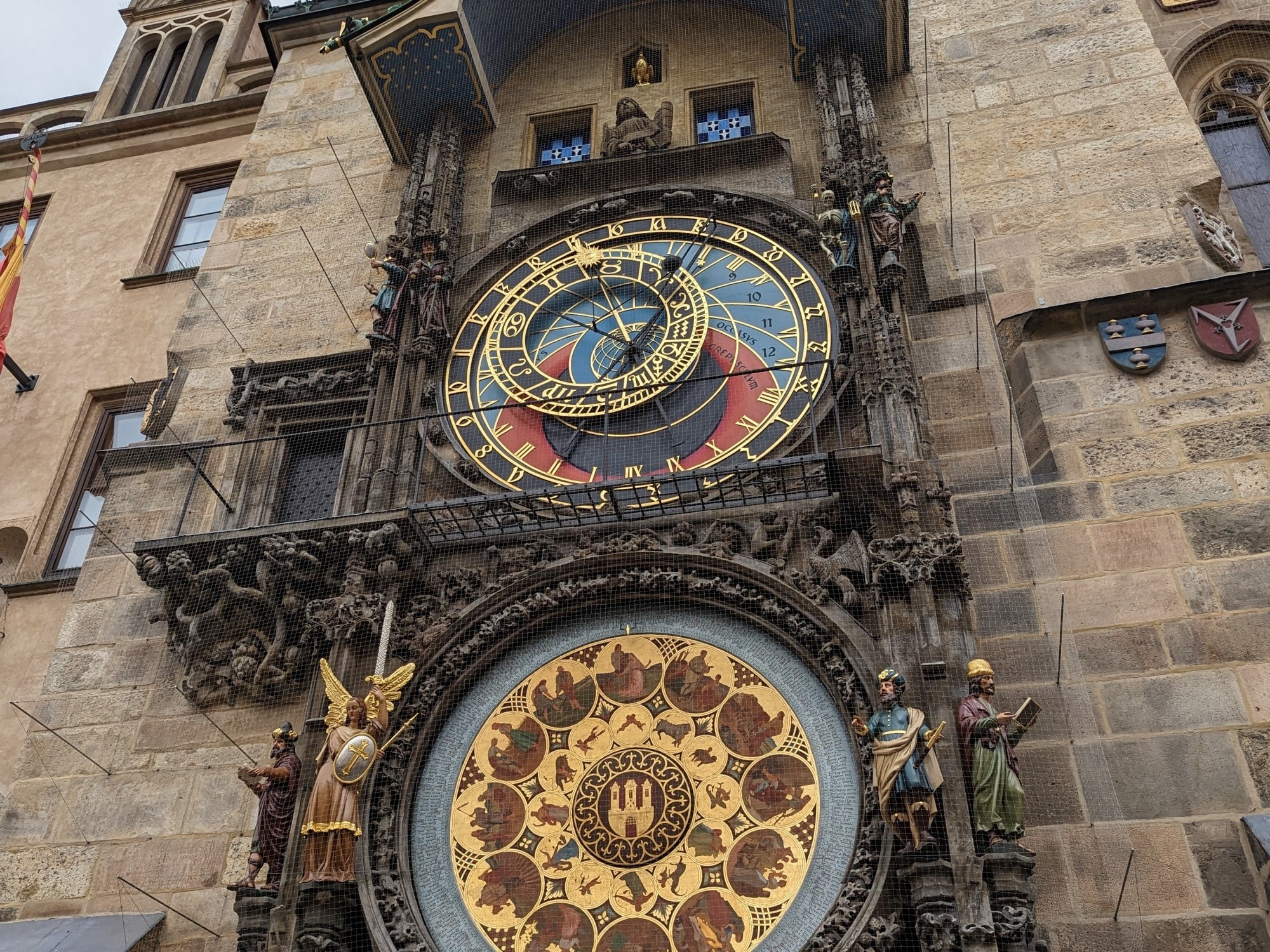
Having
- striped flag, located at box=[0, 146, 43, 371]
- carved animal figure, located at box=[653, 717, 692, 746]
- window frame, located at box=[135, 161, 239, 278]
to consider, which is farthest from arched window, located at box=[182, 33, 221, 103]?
carved animal figure, located at box=[653, 717, 692, 746]

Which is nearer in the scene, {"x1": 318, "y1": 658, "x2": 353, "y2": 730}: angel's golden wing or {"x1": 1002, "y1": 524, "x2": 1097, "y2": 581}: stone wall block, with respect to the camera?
{"x1": 318, "y1": 658, "x2": 353, "y2": 730}: angel's golden wing

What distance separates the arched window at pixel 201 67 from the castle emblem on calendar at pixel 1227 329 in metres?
10.3

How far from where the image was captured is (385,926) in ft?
19.1

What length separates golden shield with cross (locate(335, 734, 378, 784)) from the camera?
600 centimetres

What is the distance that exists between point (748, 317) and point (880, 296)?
0.92 metres

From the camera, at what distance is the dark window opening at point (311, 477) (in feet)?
27.7

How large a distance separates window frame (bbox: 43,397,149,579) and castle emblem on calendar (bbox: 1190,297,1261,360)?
303 inches

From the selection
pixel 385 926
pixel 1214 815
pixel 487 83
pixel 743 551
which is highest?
pixel 487 83

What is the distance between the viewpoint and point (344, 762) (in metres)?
6.00

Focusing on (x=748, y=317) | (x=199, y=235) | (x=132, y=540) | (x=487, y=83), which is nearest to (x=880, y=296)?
(x=748, y=317)

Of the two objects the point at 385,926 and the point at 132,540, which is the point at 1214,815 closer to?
the point at 385,926

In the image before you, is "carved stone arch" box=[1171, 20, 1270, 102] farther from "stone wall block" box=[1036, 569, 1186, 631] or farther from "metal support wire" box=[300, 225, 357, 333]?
"metal support wire" box=[300, 225, 357, 333]

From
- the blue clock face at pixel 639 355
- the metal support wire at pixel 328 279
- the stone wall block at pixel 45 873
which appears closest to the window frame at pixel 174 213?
the metal support wire at pixel 328 279

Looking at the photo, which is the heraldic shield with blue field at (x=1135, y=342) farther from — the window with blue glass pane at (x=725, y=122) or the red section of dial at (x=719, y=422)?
the window with blue glass pane at (x=725, y=122)
